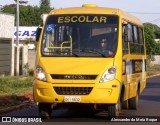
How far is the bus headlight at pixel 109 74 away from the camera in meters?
13.3

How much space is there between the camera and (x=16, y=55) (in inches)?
1497

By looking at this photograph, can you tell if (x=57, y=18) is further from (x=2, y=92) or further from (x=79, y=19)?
(x=2, y=92)

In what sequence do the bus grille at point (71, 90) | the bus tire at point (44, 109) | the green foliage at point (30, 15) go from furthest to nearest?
the green foliage at point (30, 15) → the bus tire at point (44, 109) → the bus grille at point (71, 90)

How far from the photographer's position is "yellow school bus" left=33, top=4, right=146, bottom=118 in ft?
43.8

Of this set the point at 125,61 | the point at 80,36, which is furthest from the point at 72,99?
the point at 125,61

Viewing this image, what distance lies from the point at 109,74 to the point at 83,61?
29.6 inches

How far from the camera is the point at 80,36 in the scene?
46.7ft

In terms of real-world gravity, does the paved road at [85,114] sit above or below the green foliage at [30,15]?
below

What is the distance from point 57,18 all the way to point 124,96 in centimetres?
276

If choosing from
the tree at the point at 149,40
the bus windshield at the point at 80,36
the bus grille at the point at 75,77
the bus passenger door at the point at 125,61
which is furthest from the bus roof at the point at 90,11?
the tree at the point at 149,40

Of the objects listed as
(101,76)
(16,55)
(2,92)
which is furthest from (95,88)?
(16,55)

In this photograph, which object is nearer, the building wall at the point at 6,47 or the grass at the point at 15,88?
the grass at the point at 15,88

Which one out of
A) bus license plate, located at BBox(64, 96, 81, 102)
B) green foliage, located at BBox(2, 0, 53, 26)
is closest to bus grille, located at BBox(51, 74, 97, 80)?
bus license plate, located at BBox(64, 96, 81, 102)

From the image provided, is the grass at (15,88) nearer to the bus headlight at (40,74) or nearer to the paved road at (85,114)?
the paved road at (85,114)
